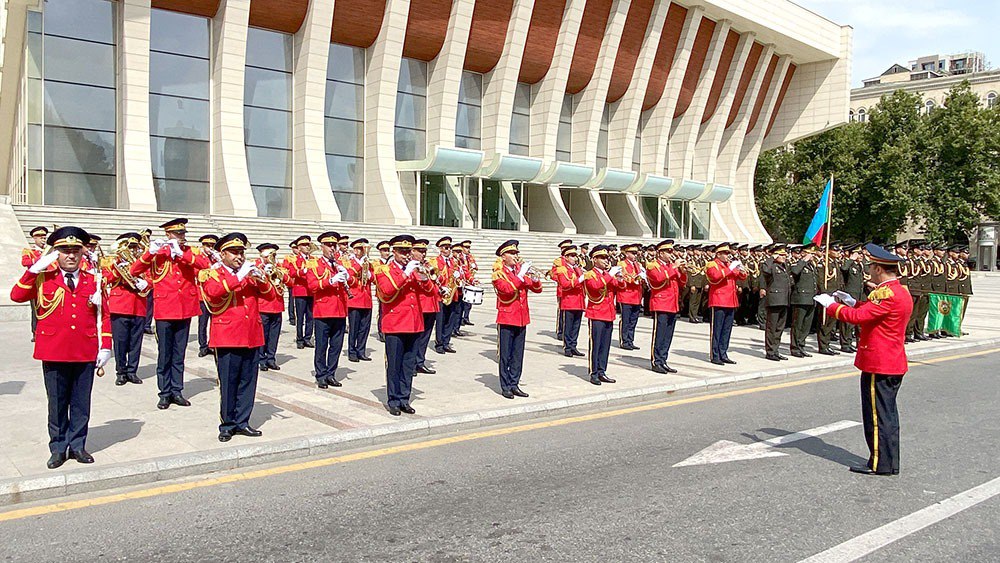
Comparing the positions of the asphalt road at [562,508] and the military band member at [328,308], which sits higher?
the military band member at [328,308]

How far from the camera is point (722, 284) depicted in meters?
12.8

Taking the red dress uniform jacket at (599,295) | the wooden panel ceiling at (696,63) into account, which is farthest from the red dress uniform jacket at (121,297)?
the wooden panel ceiling at (696,63)

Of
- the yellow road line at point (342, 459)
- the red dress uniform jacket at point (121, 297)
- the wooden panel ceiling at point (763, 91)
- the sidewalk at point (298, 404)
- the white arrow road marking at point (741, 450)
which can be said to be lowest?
the yellow road line at point (342, 459)

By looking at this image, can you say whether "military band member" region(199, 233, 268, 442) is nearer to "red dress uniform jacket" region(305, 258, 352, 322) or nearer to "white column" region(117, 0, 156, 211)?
"red dress uniform jacket" region(305, 258, 352, 322)

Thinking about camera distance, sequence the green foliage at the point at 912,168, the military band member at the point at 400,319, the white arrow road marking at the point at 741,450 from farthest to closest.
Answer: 1. the green foliage at the point at 912,168
2. the military band member at the point at 400,319
3. the white arrow road marking at the point at 741,450

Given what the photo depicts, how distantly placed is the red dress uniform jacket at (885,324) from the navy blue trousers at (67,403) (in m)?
6.35

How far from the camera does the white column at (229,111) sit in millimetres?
28578

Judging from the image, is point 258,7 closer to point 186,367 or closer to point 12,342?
point 12,342

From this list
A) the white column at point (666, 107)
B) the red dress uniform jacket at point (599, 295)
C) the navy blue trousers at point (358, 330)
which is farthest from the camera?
the white column at point (666, 107)

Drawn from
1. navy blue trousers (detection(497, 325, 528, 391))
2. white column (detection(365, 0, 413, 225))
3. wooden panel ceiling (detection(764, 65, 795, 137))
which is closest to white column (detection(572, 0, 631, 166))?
white column (detection(365, 0, 413, 225))

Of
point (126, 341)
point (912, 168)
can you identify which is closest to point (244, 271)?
point (126, 341)

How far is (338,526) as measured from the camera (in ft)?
16.1

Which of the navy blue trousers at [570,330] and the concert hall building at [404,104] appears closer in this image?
the navy blue trousers at [570,330]

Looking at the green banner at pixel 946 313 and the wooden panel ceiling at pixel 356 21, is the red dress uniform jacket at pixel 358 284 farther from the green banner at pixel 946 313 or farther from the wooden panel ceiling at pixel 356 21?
the wooden panel ceiling at pixel 356 21
